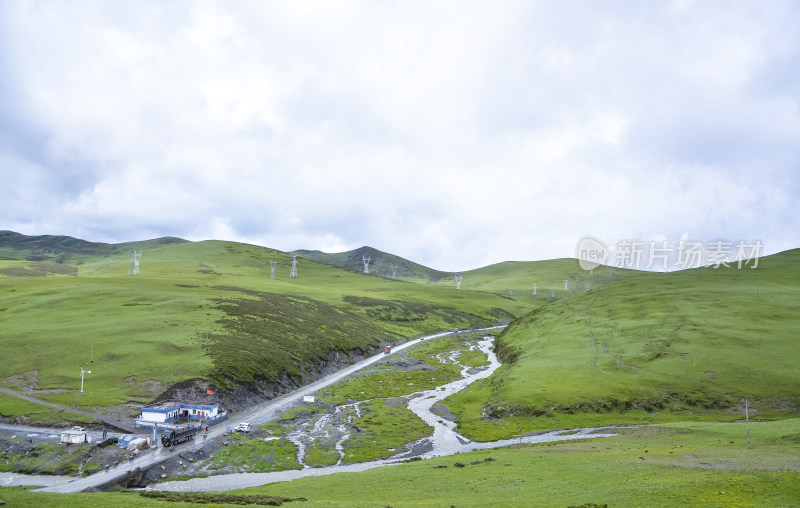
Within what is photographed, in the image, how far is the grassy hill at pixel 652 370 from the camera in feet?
332

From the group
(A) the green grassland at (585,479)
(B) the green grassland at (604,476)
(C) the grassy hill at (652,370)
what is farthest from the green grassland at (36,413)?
(C) the grassy hill at (652,370)

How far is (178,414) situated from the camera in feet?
303

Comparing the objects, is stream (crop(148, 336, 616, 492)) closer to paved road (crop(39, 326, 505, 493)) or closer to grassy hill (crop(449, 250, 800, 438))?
grassy hill (crop(449, 250, 800, 438))

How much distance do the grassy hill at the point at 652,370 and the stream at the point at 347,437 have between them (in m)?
5.50

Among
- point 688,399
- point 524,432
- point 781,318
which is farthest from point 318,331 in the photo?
point 781,318

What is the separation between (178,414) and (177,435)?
40.6ft

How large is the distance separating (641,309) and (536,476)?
14782 cm

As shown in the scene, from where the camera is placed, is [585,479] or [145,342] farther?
[145,342]

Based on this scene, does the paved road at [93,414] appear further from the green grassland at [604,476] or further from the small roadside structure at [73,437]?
the green grassland at [604,476]

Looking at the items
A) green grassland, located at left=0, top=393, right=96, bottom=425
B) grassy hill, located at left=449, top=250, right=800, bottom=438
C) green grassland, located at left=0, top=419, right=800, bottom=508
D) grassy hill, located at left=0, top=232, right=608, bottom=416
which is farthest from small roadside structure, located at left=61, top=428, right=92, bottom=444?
grassy hill, located at left=449, top=250, right=800, bottom=438

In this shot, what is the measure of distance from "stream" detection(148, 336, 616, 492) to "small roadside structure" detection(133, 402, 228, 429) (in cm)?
1694

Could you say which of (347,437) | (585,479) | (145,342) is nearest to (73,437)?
(347,437)

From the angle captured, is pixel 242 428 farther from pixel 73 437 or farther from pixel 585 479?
pixel 585 479

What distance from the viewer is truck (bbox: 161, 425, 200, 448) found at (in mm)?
79375
